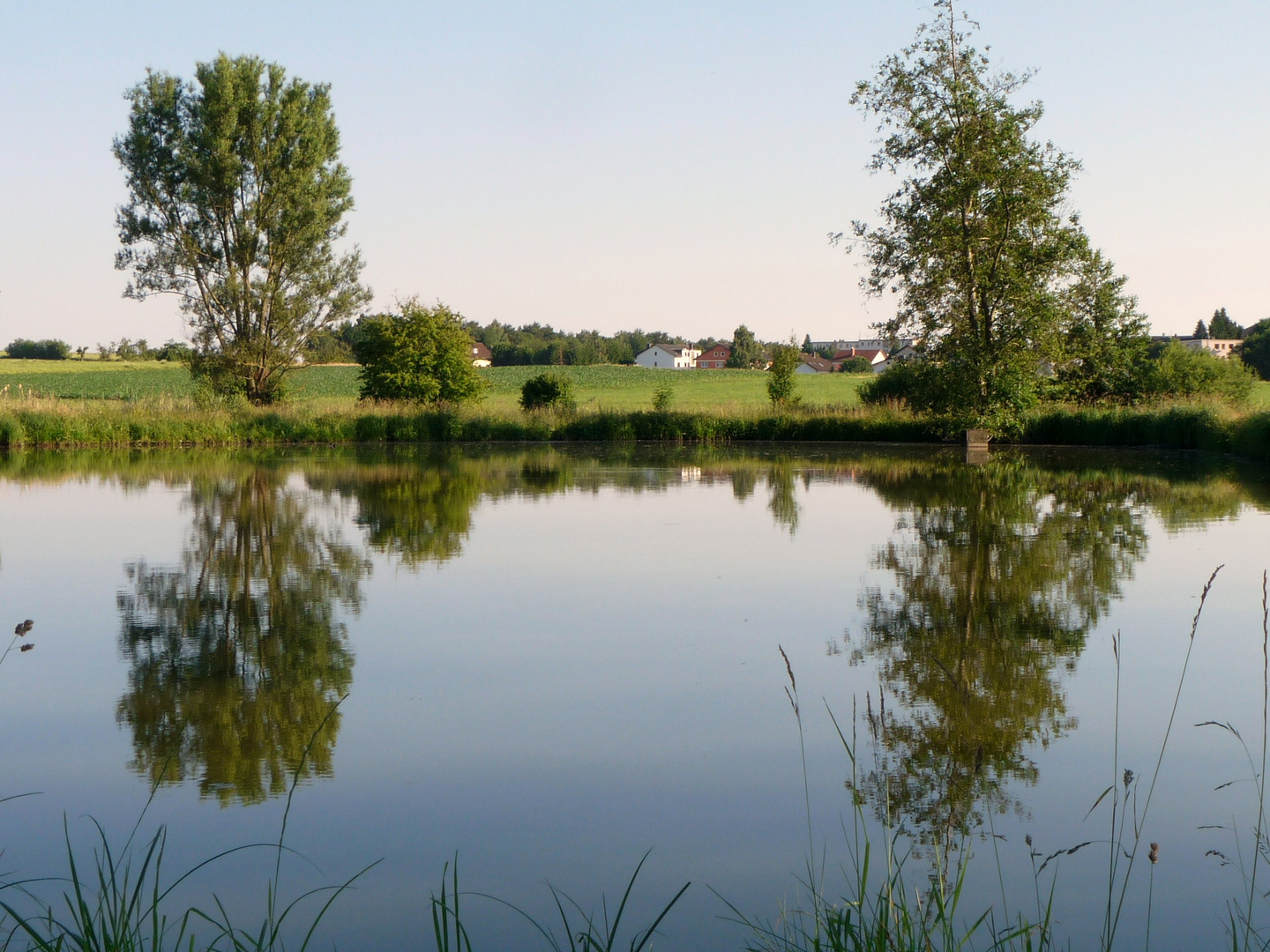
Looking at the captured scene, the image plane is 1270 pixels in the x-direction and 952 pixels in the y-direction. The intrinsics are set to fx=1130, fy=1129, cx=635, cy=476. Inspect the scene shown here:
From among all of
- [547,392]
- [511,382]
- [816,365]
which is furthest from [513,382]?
[816,365]

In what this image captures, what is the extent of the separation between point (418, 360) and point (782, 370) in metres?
12.7

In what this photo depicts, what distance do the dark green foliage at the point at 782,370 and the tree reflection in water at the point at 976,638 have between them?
84.1ft

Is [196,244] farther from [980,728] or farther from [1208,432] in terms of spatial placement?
[980,728]

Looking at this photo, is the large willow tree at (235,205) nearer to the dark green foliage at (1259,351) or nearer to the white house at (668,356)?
the dark green foliage at (1259,351)

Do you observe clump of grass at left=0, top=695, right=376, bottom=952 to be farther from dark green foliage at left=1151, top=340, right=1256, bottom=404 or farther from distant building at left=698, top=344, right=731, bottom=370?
distant building at left=698, top=344, right=731, bottom=370

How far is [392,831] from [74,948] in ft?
3.95

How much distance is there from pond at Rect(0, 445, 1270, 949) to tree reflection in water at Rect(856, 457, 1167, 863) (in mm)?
25

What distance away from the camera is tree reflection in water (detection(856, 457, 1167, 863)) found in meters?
3.83

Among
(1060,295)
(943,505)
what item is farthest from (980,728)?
(1060,295)

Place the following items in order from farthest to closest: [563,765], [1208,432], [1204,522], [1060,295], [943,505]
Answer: [1060,295] → [1208,432] → [943,505] → [1204,522] → [563,765]

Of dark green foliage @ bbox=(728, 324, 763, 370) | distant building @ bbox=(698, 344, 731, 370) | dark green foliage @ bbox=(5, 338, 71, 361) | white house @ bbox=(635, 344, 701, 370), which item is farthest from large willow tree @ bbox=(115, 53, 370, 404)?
distant building @ bbox=(698, 344, 731, 370)

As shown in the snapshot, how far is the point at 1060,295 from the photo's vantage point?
94.1 feet

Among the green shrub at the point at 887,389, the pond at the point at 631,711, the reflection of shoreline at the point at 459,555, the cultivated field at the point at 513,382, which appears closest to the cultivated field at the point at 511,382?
the cultivated field at the point at 513,382

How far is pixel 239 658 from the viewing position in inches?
227
